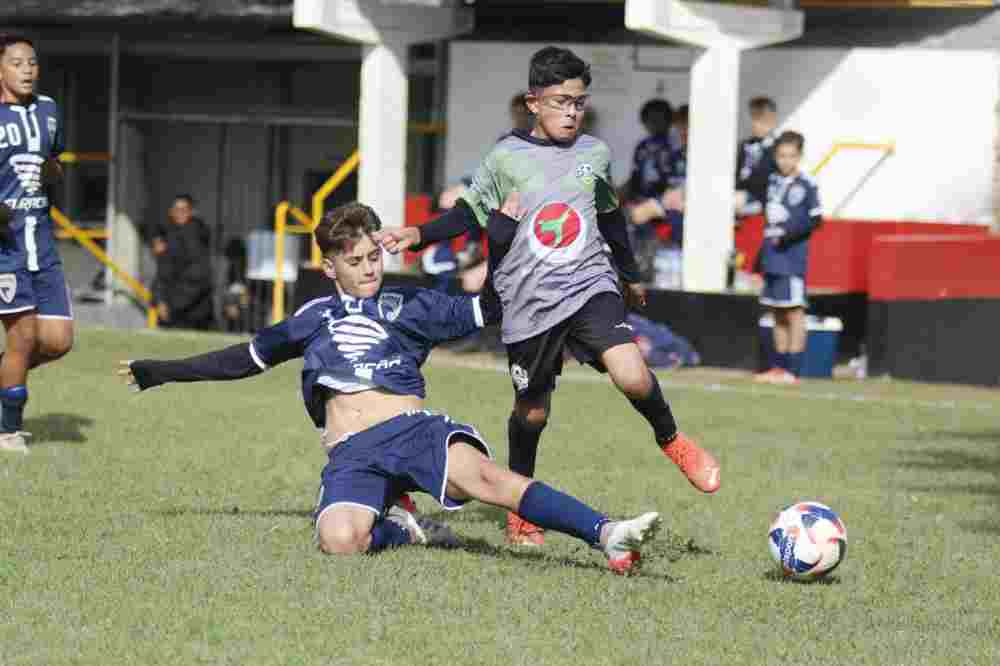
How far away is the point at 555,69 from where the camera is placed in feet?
25.3

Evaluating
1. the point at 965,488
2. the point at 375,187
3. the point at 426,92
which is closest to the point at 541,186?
the point at 965,488

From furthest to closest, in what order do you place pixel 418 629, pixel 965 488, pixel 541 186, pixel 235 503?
pixel 965 488 < pixel 235 503 < pixel 541 186 < pixel 418 629

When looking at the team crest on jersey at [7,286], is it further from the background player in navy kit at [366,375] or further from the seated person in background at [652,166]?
the seated person in background at [652,166]

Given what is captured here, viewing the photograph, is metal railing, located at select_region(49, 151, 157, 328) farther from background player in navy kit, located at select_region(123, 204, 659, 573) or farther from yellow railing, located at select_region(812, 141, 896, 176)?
background player in navy kit, located at select_region(123, 204, 659, 573)

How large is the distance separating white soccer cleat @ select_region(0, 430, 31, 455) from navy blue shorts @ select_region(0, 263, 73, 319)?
0.62 m

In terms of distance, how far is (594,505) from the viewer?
903cm

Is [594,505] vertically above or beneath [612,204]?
beneath

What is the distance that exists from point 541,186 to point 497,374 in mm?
7747

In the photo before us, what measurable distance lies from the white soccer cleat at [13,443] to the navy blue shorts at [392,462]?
2.94 m

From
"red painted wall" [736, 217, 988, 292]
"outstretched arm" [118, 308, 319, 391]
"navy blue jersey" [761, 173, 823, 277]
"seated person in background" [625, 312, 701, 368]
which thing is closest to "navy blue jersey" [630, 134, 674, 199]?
"red painted wall" [736, 217, 988, 292]

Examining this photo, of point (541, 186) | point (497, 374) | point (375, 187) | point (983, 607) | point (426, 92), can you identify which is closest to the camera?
point (983, 607)

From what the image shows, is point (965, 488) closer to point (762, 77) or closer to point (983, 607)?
point (983, 607)

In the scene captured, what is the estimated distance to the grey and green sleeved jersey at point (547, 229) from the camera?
25.4ft

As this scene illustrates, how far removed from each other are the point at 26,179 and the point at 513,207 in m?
3.31
